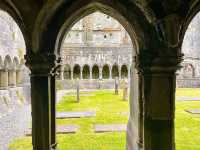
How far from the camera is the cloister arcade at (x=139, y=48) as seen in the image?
3.22 m

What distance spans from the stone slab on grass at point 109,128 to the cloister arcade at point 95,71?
19.4m

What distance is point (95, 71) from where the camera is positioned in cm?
3031

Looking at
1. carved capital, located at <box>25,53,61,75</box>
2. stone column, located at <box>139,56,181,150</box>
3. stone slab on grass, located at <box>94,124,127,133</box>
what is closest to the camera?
stone column, located at <box>139,56,181,150</box>

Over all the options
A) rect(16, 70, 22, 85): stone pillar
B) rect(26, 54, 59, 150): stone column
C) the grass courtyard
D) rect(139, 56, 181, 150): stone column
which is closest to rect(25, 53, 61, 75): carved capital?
rect(26, 54, 59, 150): stone column

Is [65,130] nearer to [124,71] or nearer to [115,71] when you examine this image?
[115,71]

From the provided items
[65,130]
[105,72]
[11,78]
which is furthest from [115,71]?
[65,130]

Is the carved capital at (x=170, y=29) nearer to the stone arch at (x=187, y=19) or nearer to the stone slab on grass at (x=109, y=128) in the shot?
the stone arch at (x=187, y=19)

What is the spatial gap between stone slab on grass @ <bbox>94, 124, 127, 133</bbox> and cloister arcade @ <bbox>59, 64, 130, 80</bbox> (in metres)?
19.4

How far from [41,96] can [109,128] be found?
18.7ft

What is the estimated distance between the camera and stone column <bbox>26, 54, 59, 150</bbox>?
11.5 ft

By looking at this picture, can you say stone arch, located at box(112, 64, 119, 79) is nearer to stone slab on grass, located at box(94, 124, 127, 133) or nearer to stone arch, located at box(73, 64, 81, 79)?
stone arch, located at box(73, 64, 81, 79)

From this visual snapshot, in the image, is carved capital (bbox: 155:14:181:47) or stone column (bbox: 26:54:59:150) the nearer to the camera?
carved capital (bbox: 155:14:181:47)

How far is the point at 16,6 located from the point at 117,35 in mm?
30385

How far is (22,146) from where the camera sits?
7.23m
